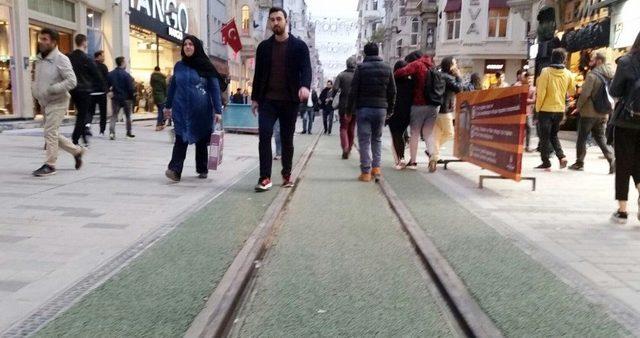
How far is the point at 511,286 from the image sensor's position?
338 cm

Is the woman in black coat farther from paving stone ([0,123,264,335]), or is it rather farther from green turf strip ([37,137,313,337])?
green turf strip ([37,137,313,337])

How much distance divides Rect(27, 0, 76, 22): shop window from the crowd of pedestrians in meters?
7.40

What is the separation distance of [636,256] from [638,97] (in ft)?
4.74

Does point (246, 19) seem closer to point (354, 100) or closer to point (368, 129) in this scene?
point (354, 100)

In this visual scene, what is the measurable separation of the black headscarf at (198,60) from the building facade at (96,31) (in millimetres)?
10481

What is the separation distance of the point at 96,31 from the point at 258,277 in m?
19.7

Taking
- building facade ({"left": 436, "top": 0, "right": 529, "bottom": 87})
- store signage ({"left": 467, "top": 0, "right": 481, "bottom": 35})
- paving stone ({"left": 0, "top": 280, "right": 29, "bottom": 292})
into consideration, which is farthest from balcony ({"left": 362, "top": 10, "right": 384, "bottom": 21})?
paving stone ({"left": 0, "top": 280, "right": 29, "bottom": 292})

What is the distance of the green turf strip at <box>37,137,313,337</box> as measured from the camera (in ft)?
8.74

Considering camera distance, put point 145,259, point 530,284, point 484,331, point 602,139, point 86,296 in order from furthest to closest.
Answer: point 602,139 < point 145,259 < point 530,284 < point 86,296 < point 484,331

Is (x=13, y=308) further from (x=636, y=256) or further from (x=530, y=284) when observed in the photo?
(x=636, y=256)

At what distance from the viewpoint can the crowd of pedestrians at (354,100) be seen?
522 centimetres

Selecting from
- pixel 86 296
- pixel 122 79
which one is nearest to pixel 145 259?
pixel 86 296

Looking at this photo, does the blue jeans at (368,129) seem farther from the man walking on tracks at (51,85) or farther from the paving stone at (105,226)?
the paving stone at (105,226)

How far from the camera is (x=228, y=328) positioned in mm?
2752
